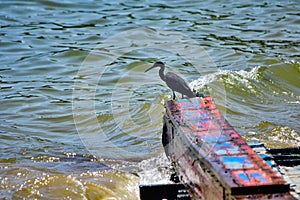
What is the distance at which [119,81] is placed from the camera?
34.6ft

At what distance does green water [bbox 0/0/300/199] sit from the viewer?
6953 mm

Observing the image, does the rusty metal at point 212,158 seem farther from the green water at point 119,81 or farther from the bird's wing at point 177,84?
the bird's wing at point 177,84

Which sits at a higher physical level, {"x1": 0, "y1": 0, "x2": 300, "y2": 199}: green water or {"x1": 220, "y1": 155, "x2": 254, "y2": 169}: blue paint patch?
{"x1": 0, "y1": 0, "x2": 300, "y2": 199}: green water

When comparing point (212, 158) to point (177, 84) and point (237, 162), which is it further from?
point (177, 84)

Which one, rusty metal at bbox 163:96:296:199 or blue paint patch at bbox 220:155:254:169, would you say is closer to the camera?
rusty metal at bbox 163:96:296:199

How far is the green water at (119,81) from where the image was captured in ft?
22.8

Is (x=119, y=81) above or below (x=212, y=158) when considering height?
above

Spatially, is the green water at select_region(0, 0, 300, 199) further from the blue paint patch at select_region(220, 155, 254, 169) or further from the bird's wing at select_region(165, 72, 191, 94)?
the blue paint patch at select_region(220, 155, 254, 169)

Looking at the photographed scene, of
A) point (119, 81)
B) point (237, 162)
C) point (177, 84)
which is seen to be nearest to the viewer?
point (237, 162)

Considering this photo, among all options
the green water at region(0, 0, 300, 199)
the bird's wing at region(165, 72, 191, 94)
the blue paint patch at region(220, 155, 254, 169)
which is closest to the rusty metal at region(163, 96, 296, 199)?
the blue paint patch at region(220, 155, 254, 169)

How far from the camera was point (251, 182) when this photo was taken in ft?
11.5

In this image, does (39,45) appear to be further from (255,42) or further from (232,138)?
(232,138)

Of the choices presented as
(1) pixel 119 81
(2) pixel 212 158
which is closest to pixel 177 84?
(2) pixel 212 158

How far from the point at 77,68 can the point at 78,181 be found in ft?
16.7
